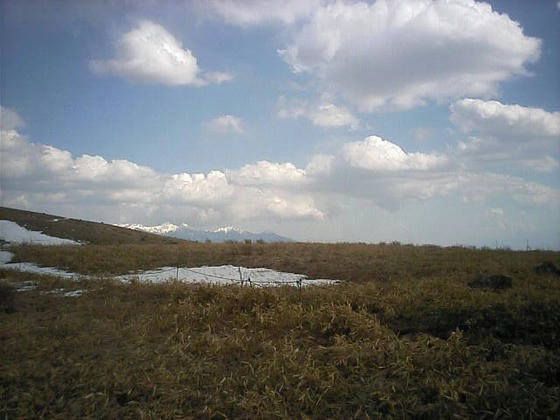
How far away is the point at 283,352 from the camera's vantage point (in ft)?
21.6

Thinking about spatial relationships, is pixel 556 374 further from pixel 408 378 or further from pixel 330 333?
pixel 330 333

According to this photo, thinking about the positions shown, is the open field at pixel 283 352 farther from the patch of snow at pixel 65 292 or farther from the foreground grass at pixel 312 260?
the foreground grass at pixel 312 260

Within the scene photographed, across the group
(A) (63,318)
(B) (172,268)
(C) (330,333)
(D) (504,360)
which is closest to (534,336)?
(D) (504,360)

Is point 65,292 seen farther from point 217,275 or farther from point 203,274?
point 217,275

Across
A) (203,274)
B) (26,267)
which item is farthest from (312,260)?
(26,267)

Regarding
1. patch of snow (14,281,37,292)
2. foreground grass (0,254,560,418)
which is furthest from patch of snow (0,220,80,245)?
foreground grass (0,254,560,418)

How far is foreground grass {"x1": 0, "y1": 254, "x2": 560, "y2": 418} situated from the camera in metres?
5.04

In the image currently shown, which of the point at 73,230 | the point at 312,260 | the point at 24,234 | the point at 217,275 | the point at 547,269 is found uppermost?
the point at 547,269

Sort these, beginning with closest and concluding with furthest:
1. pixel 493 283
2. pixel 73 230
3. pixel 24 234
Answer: pixel 493 283
pixel 24 234
pixel 73 230

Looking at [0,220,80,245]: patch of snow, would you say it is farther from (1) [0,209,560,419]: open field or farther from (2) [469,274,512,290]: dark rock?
(2) [469,274,512,290]: dark rock

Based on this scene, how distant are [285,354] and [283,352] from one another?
0.18m

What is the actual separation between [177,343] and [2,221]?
127 ft

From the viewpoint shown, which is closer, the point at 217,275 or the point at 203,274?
the point at 203,274

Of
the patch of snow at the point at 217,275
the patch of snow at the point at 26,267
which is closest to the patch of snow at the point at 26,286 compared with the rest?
the patch of snow at the point at 26,267
